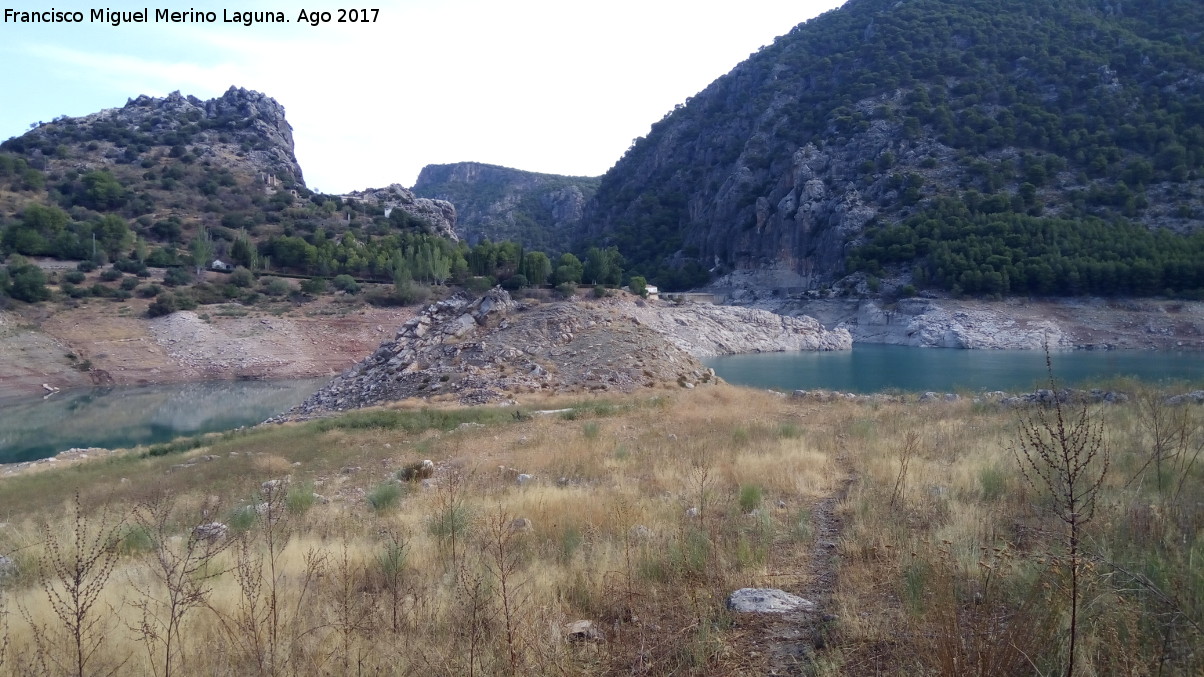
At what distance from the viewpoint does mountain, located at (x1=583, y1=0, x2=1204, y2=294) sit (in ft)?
202

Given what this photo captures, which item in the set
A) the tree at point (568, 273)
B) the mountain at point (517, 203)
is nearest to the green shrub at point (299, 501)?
the tree at point (568, 273)

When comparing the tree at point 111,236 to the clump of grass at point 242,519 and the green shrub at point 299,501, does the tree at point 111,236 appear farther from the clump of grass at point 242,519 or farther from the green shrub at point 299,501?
the clump of grass at point 242,519

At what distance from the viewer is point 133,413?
3095cm

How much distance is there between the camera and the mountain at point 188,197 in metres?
55.5

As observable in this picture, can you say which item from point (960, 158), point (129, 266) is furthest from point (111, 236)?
point (960, 158)

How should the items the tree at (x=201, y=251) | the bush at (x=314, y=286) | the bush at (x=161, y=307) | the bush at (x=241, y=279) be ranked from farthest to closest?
1. the tree at (x=201, y=251)
2. the bush at (x=314, y=286)
3. the bush at (x=241, y=279)
4. the bush at (x=161, y=307)

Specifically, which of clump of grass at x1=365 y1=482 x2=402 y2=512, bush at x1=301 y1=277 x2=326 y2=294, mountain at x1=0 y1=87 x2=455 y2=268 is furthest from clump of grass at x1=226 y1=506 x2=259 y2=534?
mountain at x1=0 y1=87 x2=455 y2=268

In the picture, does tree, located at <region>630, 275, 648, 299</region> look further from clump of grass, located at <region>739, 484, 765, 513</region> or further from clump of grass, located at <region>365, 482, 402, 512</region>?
clump of grass, located at <region>739, 484, 765, 513</region>

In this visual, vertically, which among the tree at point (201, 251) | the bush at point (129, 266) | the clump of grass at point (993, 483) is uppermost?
the tree at point (201, 251)

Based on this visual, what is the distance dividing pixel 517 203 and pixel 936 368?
141835 mm

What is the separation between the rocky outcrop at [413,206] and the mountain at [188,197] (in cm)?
25

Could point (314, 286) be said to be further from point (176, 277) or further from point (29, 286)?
point (29, 286)

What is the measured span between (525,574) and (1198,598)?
3.70 metres

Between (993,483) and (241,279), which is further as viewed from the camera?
(241,279)
